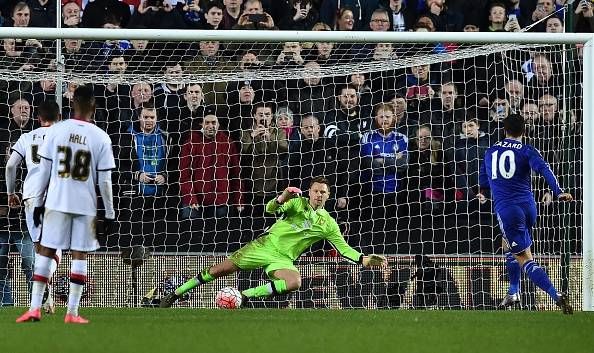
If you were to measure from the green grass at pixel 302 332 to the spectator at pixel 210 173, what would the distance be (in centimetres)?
203

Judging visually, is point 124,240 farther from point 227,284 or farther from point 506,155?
point 506,155

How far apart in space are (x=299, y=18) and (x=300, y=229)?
373 cm

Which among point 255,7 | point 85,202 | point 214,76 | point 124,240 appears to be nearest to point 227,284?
point 124,240

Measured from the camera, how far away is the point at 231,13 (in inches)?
612

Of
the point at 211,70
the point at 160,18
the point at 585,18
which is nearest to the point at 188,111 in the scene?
the point at 211,70

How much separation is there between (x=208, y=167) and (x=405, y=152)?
205 centimetres

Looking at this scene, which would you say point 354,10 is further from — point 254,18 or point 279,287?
point 279,287

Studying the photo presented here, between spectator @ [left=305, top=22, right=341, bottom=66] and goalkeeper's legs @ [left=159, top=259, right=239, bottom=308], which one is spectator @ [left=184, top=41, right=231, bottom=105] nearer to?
spectator @ [left=305, top=22, right=341, bottom=66]

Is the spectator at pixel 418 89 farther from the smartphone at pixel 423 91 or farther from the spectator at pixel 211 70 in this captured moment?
the spectator at pixel 211 70

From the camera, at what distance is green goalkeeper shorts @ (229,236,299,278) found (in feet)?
41.1

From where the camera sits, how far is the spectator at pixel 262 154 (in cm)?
1346

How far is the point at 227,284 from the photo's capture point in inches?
547

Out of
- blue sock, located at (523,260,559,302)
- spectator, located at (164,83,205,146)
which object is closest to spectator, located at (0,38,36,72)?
spectator, located at (164,83,205,146)

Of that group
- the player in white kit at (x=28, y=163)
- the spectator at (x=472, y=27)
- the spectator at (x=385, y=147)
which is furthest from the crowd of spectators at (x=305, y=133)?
the player in white kit at (x=28, y=163)
